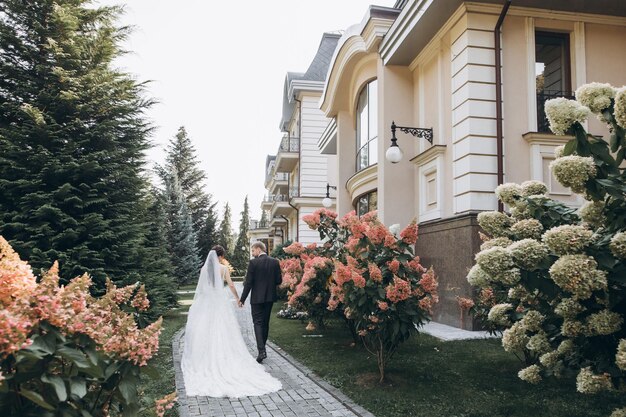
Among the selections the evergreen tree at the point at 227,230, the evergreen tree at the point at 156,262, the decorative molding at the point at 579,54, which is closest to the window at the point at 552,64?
the decorative molding at the point at 579,54

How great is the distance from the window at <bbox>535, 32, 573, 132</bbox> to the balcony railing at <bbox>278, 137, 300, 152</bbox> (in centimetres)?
2079

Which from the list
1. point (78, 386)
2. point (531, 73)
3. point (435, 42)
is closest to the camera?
point (78, 386)

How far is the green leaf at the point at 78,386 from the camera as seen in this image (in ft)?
6.69

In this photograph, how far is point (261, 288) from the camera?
28.6 ft

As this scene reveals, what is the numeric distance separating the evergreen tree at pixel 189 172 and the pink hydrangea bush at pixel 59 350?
41.2 metres

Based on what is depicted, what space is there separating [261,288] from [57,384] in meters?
6.78

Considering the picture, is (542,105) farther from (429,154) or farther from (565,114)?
(565,114)

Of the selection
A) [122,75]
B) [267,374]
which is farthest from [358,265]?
[122,75]

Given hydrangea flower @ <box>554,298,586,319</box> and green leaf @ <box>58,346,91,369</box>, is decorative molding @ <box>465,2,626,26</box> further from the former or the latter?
green leaf @ <box>58,346,91,369</box>

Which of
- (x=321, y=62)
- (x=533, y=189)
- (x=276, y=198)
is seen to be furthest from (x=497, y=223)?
(x=276, y=198)

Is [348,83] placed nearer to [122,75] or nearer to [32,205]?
[122,75]

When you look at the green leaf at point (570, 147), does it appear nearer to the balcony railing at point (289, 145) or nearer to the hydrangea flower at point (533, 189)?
the hydrangea flower at point (533, 189)

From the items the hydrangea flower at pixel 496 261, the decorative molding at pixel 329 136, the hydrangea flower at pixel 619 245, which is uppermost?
the decorative molding at pixel 329 136

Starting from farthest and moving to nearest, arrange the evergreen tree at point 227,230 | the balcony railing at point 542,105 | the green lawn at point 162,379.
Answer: the evergreen tree at point 227,230, the balcony railing at point 542,105, the green lawn at point 162,379
